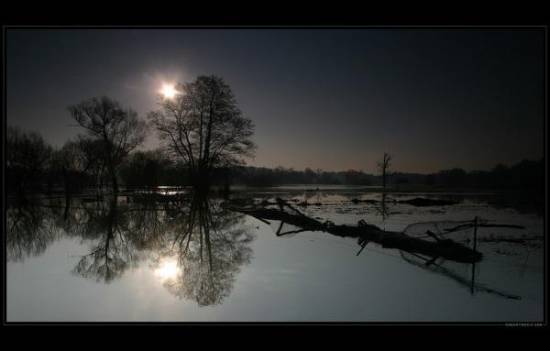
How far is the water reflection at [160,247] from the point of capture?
4.86 metres

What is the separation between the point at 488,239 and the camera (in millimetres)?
7832

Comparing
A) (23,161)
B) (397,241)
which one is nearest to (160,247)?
(397,241)

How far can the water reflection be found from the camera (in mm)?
4861

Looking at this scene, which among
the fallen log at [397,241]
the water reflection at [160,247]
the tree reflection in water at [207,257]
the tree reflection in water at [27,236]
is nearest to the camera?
the tree reflection in water at [207,257]

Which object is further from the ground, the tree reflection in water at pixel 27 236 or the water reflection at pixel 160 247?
the water reflection at pixel 160 247

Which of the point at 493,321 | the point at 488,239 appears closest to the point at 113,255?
the point at 493,321

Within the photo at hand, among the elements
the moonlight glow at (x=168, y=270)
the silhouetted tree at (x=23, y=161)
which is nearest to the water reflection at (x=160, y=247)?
the moonlight glow at (x=168, y=270)

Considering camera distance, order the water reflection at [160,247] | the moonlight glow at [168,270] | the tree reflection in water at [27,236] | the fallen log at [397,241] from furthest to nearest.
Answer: the tree reflection in water at [27,236] < the fallen log at [397,241] < the moonlight glow at [168,270] < the water reflection at [160,247]

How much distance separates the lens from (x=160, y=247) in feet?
22.9

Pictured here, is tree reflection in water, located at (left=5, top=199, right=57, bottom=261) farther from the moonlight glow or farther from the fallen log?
the fallen log

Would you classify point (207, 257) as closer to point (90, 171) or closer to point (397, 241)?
point (397, 241)

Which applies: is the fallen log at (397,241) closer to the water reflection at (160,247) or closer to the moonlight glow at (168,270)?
the water reflection at (160,247)

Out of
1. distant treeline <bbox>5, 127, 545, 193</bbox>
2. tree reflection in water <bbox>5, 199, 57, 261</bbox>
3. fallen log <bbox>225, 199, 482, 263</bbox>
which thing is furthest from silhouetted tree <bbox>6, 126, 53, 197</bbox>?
fallen log <bbox>225, 199, 482, 263</bbox>

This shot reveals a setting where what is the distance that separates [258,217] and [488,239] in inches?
335
